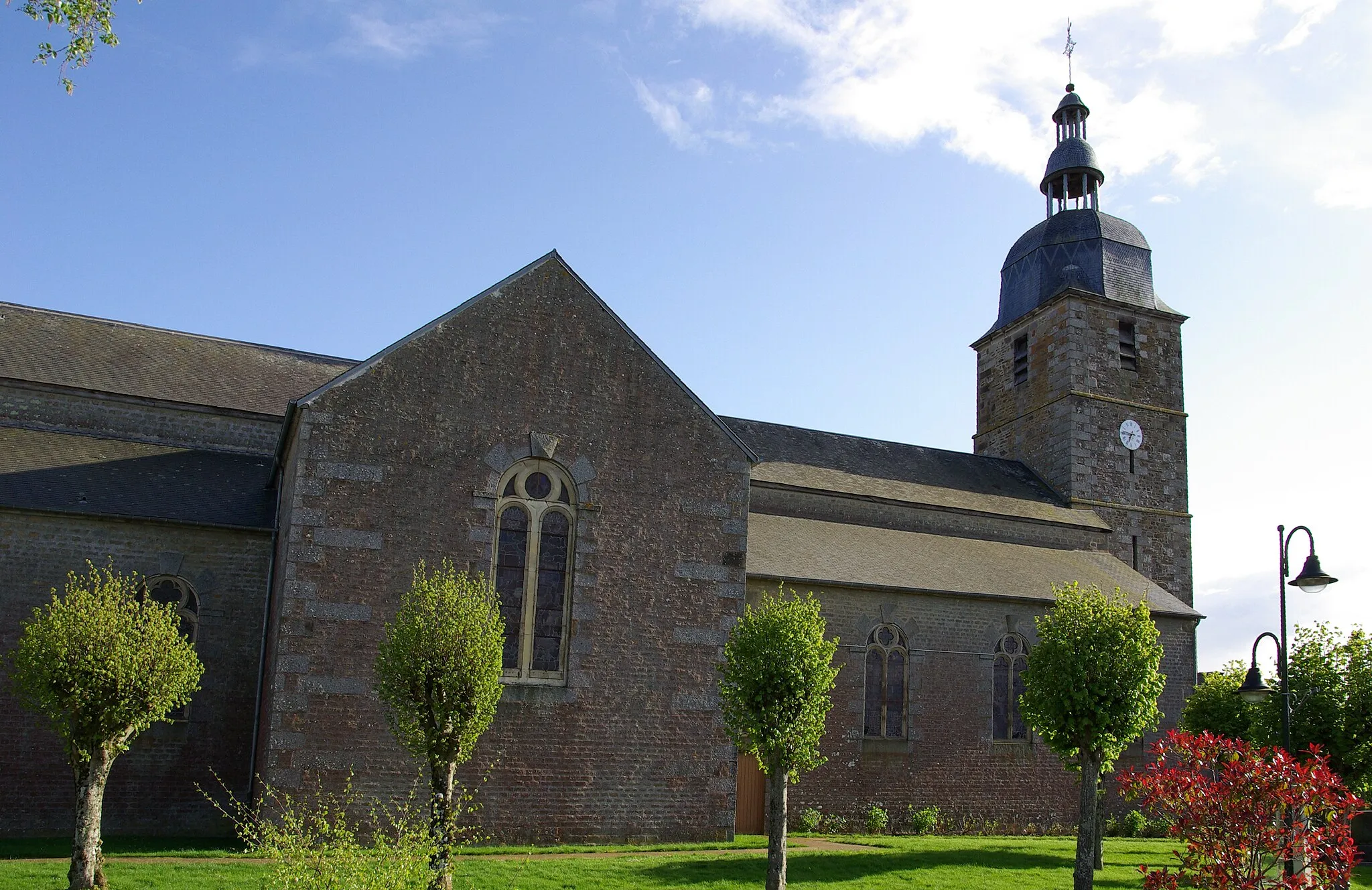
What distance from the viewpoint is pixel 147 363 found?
21.9 meters

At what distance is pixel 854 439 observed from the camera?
2938cm

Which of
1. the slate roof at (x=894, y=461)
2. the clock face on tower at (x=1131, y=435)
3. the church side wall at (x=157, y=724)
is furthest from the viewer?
the clock face on tower at (x=1131, y=435)

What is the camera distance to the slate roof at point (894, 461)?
89.5 feet

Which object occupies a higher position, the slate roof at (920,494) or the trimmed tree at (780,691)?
the slate roof at (920,494)

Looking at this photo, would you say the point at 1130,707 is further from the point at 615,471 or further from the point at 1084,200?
the point at 1084,200

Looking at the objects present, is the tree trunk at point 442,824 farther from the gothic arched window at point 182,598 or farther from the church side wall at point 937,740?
the church side wall at point 937,740

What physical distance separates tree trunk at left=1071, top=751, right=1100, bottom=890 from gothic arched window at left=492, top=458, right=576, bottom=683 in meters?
7.61

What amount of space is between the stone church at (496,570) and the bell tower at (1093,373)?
8662 millimetres

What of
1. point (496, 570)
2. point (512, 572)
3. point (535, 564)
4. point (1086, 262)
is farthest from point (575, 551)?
point (1086, 262)

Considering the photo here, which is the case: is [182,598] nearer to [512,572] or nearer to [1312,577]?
[512,572]

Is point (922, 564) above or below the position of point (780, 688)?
above

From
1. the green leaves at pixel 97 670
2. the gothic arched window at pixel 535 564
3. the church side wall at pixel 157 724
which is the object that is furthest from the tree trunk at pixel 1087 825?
the church side wall at pixel 157 724

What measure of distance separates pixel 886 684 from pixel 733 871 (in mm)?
7850

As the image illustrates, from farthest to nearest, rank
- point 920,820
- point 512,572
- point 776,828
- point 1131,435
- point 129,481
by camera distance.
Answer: point 1131,435 < point 920,820 < point 129,481 < point 512,572 < point 776,828
